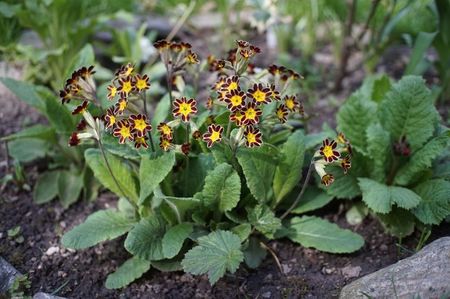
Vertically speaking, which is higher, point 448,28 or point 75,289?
point 448,28

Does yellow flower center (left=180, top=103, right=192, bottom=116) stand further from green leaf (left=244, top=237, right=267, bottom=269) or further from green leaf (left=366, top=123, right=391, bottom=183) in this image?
green leaf (left=366, top=123, right=391, bottom=183)

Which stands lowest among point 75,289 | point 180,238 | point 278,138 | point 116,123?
point 75,289

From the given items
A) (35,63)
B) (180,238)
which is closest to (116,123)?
(180,238)

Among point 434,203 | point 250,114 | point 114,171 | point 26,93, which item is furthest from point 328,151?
point 26,93

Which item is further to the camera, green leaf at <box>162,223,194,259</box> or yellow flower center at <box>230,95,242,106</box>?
green leaf at <box>162,223,194,259</box>

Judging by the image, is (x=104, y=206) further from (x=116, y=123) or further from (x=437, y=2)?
(x=437, y=2)

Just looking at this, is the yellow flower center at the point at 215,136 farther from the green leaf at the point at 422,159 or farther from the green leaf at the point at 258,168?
the green leaf at the point at 422,159

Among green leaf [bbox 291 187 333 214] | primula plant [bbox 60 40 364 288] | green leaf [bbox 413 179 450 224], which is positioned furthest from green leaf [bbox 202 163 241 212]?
green leaf [bbox 413 179 450 224]
